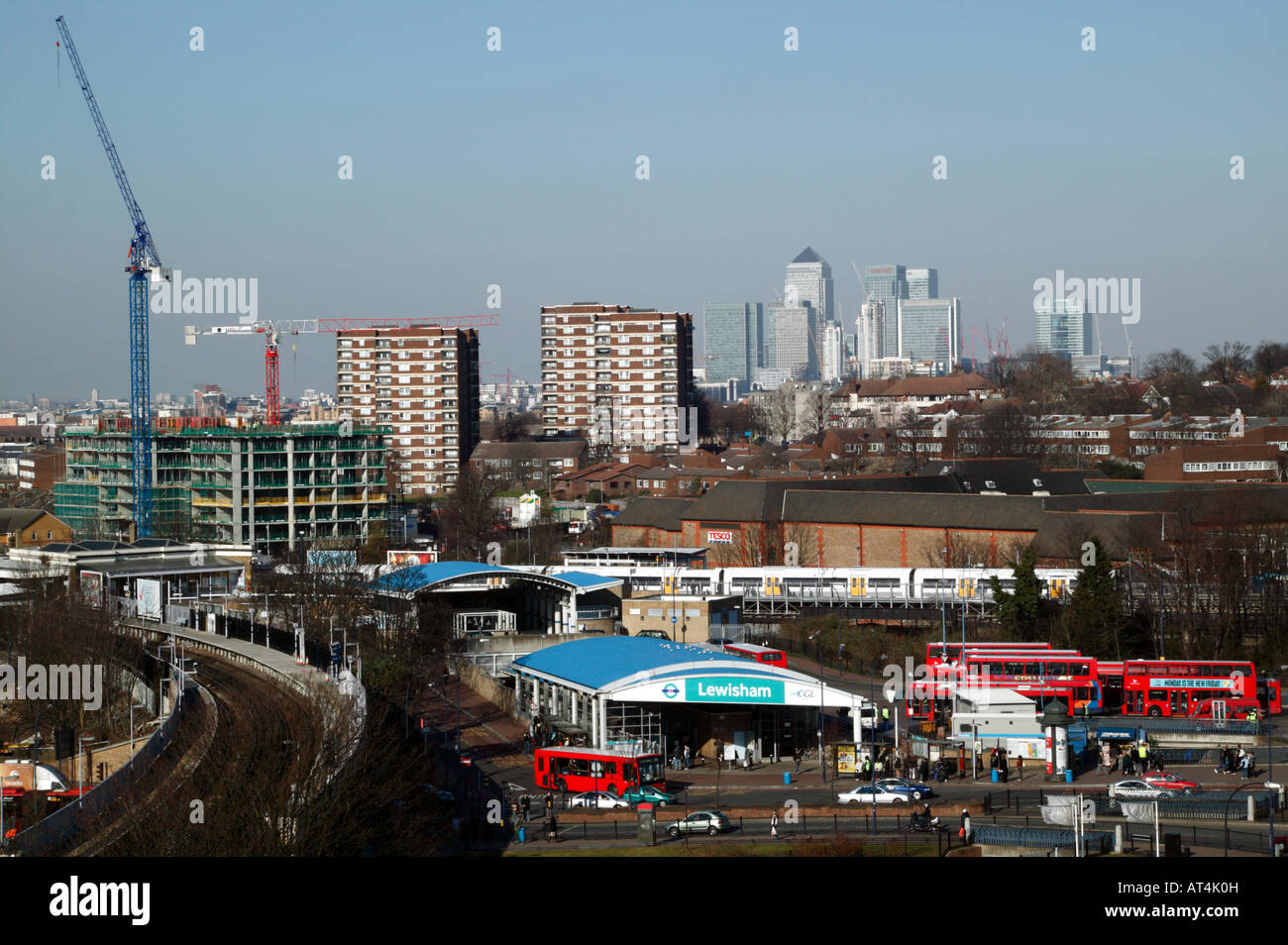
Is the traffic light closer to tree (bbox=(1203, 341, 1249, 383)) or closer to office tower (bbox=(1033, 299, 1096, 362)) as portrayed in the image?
tree (bbox=(1203, 341, 1249, 383))

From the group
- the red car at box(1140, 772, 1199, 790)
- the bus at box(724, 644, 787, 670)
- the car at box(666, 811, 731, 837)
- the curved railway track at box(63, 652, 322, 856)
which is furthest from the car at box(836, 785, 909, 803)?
the bus at box(724, 644, 787, 670)

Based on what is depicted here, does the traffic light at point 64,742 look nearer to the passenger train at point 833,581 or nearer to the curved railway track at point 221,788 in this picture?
the curved railway track at point 221,788

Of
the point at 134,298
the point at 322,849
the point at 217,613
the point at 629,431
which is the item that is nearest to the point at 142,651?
the point at 217,613

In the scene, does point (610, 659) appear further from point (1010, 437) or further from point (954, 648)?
point (1010, 437)

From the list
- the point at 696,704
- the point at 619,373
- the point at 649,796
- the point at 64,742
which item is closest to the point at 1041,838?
the point at 649,796
